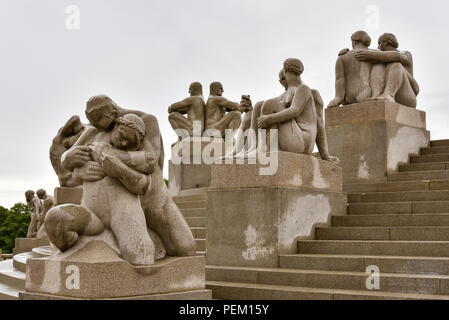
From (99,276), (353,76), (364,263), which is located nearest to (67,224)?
(99,276)

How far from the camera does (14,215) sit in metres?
50.9

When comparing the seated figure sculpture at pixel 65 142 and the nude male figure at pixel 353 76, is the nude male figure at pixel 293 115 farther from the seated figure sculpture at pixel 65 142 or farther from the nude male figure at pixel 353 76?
the seated figure sculpture at pixel 65 142

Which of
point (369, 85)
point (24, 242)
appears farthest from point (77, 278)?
point (24, 242)

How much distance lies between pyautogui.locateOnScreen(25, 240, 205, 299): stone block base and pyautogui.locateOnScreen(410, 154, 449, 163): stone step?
7.40m

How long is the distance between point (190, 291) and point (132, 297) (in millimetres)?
755

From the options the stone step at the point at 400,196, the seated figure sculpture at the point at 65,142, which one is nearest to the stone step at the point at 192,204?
the seated figure sculpture at the point at 65,142

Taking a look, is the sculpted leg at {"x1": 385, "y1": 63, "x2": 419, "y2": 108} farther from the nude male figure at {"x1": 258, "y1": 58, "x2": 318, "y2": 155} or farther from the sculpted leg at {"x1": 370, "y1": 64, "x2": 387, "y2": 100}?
the nude male figure at {"x1": 258, "y1": 58, "x2": 318, "y2": 155}

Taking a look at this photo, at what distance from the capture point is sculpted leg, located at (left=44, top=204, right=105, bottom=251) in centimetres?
553

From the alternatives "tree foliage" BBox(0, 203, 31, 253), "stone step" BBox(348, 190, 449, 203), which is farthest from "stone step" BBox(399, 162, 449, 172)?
"tree foliage" BBox(0, 203, 31, 253)

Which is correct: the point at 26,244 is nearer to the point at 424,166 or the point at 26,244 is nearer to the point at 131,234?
the point at 424,166

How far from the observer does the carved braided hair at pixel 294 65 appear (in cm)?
947

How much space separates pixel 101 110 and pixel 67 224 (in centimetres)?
119

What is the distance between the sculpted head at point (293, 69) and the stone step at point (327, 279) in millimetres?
3087

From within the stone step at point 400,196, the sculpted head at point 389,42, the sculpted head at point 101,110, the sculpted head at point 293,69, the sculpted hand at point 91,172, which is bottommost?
the stone step at point 400,196
